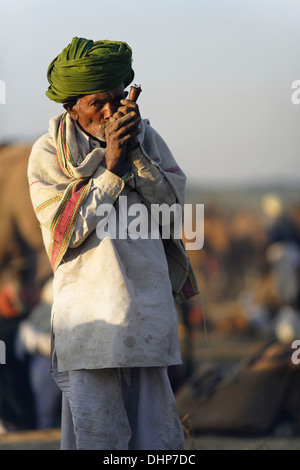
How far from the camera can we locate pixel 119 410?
411 centimetres

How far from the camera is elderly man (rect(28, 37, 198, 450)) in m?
4.04

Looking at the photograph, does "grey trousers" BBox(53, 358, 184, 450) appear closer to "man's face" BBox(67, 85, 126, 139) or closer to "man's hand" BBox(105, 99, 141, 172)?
"man's hand" BBox(105, 99, 141, 172)

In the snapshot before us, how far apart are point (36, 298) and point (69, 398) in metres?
5.77

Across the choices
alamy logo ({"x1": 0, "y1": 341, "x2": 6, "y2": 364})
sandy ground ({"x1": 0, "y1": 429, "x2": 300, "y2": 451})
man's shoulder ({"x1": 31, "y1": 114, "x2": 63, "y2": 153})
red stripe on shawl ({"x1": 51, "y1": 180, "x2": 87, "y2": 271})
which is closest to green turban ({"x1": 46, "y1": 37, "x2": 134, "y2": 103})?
man's shoulder ({"x1": 31, "y1": 114, "x2": 63, "y2": 153})

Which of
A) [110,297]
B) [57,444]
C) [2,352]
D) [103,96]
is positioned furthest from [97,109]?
[2,352]

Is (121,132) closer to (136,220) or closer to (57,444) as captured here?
(136,220)

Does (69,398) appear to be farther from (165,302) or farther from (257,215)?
(257,215)

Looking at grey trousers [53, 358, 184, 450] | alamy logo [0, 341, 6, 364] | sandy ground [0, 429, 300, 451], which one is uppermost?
grey trousers [53, 358, 184, 450]

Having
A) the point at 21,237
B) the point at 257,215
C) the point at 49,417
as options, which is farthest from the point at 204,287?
the point at 49,417

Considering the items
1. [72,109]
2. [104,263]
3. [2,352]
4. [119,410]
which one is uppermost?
[72,109]

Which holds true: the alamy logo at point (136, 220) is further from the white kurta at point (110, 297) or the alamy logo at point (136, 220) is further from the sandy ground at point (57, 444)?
the sandy ground at point (57, 444)

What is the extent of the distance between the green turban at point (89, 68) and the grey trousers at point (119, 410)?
4.20 feet

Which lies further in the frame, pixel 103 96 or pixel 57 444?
pixel 57 444

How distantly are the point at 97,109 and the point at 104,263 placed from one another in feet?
2.31
